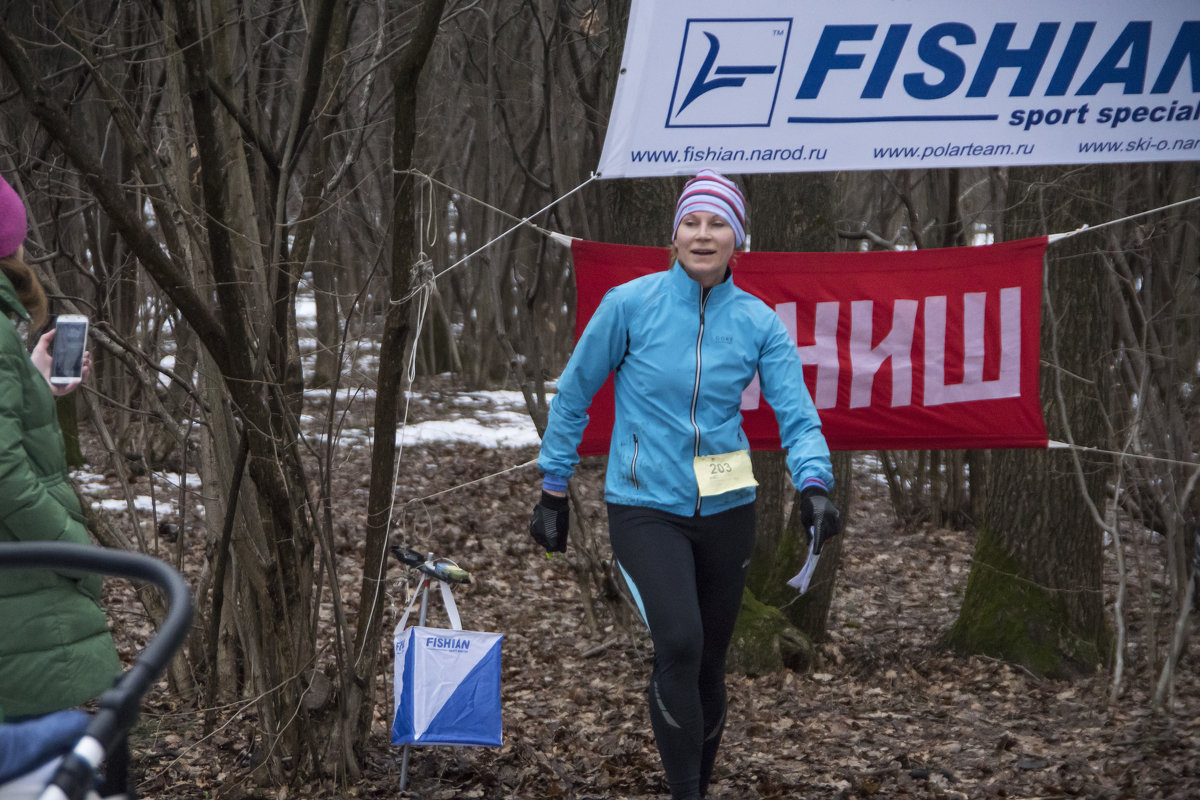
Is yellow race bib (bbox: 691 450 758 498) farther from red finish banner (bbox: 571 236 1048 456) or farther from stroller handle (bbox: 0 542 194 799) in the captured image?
stroller handle (bbox: 0 542 194 799)

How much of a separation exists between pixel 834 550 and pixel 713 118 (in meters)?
3.23

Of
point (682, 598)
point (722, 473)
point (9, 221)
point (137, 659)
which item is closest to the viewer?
point (137, 659)

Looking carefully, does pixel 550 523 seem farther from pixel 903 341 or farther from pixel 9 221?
pixel 903 341

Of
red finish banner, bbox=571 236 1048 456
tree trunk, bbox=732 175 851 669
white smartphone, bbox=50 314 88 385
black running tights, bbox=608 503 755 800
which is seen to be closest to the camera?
white smartphone, bbox=50 314 88 385

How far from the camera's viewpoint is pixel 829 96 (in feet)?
15.0

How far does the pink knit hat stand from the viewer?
2.87 m

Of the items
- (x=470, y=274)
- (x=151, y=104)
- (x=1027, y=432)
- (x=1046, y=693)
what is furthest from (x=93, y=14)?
(x=470, y=274)

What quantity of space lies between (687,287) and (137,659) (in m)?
2.51

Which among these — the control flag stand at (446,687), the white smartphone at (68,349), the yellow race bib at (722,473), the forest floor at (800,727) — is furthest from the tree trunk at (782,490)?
the white smartphone at (68,349)

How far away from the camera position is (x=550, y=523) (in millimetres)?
3910

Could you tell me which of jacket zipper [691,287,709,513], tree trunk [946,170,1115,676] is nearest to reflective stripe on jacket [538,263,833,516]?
jacket zipper [691,287,709,513]

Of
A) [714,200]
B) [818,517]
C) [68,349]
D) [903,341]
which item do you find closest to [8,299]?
[68,349]

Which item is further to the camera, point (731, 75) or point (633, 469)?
point (731, 75)

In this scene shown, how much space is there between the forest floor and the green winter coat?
1.50m
